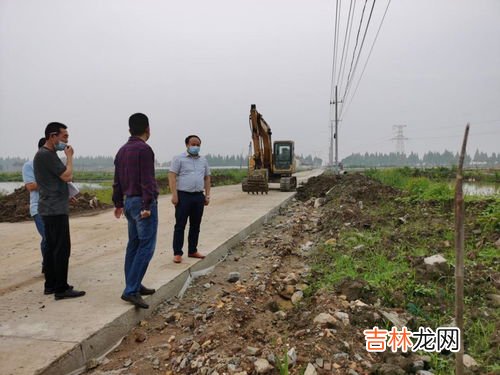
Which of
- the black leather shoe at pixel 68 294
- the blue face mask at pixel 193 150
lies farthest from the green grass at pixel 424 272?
the black leather shoe at pixel 68 294

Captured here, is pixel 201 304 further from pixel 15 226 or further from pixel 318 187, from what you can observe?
pixel 318 187

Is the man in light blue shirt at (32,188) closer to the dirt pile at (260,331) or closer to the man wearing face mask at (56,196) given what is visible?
the man wearing face mask at (56,196)

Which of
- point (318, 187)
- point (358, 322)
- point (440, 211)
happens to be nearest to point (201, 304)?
point (358, 322)

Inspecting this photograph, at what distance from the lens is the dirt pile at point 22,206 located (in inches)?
414

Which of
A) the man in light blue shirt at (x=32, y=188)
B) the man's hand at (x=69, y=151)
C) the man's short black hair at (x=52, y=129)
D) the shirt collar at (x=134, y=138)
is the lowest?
the man in light blue shirt at (x=32, y=188)

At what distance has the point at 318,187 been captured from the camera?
17.9 m

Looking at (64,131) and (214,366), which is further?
(64,131)

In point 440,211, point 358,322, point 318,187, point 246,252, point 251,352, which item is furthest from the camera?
point 318,187

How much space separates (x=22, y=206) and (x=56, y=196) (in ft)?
29.0

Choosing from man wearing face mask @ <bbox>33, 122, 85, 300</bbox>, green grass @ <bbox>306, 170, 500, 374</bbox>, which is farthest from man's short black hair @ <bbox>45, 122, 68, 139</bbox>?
green grass @ <bbox>306, 170, 500, 374</bbox>

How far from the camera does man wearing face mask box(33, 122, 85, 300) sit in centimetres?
364

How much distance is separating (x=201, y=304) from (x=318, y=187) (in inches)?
565

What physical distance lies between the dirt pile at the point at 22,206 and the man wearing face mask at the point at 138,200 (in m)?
6.73

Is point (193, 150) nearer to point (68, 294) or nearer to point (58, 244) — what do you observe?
point (58, 244)
